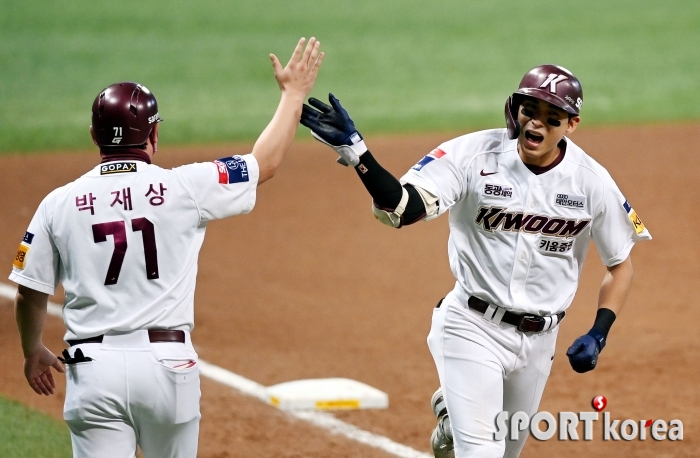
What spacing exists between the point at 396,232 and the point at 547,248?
690cm

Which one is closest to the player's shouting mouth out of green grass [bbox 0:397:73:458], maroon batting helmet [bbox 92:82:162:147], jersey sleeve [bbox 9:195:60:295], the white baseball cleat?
the white baseball cleat

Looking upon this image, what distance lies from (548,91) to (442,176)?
59 cm

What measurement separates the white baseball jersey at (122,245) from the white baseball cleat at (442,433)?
1695 mm

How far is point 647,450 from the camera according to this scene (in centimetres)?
614

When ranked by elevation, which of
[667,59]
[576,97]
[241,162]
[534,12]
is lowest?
[241,162]

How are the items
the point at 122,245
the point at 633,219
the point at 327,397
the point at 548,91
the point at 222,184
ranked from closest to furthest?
1. the point at 122,245
2. the point at 222,184
3. the point at 548,91
4. the point at 633,219
5. the point at 327,397

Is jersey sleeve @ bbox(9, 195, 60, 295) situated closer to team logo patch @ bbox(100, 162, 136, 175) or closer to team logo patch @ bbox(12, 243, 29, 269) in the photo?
team logo patch @ bbox(12, 243, 29, 269)

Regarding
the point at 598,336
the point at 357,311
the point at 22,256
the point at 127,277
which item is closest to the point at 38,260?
the point at 22,256

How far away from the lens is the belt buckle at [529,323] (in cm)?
465

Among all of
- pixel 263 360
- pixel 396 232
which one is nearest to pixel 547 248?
pixel 263 360

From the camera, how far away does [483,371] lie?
4.54m

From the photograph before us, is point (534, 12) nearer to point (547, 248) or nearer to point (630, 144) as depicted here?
point (630, 144)

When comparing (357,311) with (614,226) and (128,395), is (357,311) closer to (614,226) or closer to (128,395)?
(614,226)

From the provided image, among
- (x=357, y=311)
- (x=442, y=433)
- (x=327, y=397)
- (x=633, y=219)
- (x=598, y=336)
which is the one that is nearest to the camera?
(x=598, y=336)
